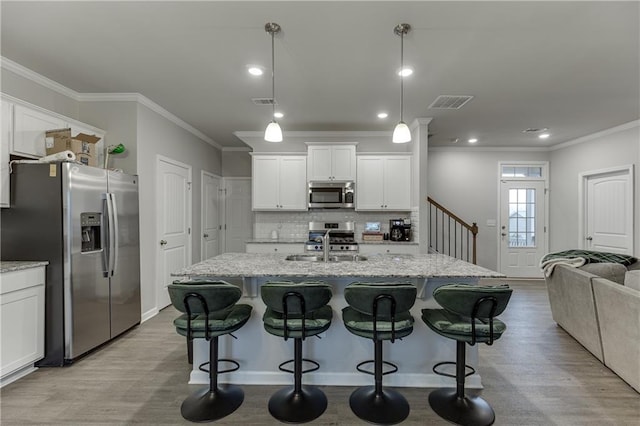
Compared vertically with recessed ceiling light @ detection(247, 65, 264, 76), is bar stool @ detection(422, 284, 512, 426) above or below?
below

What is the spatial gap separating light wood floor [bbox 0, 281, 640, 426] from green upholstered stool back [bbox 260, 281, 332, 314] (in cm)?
77

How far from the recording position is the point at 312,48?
2602 mm

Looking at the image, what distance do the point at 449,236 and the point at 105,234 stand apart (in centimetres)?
554

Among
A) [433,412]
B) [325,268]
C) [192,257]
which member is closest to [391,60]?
[325,268]

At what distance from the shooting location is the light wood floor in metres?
2.05

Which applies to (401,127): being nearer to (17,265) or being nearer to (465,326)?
(465,326)

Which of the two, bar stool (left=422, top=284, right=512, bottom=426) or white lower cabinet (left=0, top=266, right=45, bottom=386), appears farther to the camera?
white lower cabinet (left=0, top=266, right=45, bottom=386)

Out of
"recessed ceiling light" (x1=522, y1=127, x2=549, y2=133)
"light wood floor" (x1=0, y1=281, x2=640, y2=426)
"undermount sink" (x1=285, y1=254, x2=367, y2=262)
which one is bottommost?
"light wood floor" (x1=0, y1=281, x2=640, y2=426)

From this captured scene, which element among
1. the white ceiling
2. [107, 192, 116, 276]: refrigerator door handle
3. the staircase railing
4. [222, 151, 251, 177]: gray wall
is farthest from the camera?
[222, 151, 251, 177]: gray wall

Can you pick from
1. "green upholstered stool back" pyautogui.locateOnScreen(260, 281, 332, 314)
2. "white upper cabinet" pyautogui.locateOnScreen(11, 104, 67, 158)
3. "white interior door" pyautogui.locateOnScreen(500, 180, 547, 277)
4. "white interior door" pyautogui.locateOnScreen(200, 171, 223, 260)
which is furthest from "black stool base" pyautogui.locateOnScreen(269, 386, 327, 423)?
"white interior door" pyautogui.locateOnScreen(500, 180, 547, 277)

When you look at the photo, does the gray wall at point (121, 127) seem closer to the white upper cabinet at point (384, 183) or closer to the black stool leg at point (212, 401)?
the black stool leg at point (212, 401)

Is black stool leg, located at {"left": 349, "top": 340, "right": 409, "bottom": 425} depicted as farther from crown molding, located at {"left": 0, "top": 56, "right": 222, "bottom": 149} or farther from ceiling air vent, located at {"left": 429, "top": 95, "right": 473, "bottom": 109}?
crown molding, located at {"left": 0, "top": 56, "right": 222, "bottom": 149}

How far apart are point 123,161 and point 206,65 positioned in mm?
1637

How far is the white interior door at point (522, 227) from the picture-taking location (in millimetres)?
6273
